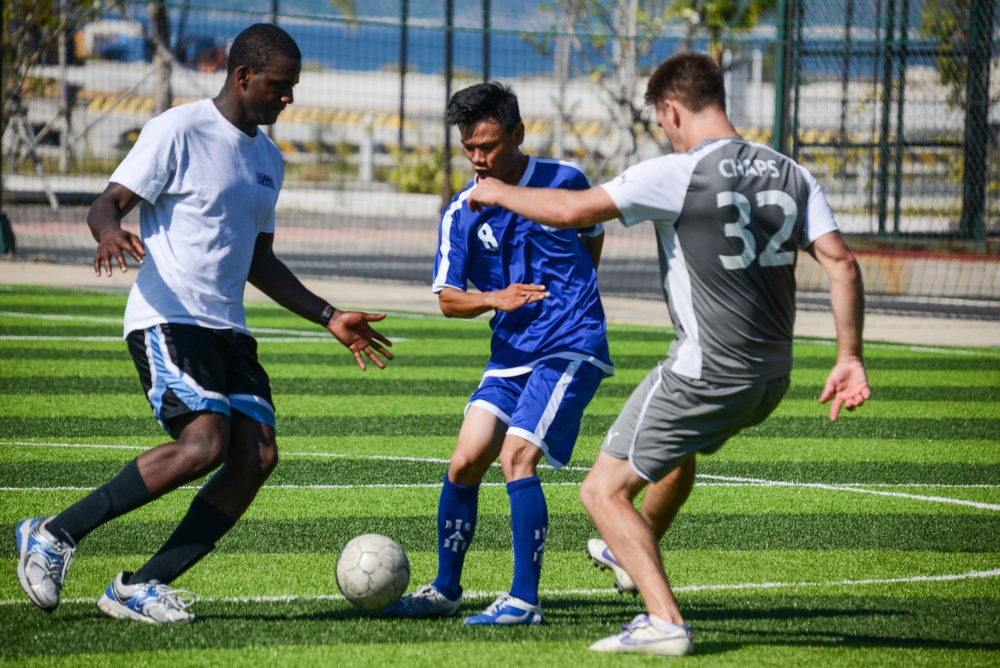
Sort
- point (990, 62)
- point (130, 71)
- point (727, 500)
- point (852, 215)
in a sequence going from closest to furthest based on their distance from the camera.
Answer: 1. point (727, 500)
2. point (990, 62)
3. point (852, 215)
4. point (130, 71)

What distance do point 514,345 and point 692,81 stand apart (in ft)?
4.27

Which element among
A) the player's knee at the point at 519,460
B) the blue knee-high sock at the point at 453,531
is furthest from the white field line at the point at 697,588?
the player's knee at the point at 519,460

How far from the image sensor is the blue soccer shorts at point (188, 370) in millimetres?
4660

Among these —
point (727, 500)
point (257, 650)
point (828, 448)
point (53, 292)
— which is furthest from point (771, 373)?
point (53, 292)

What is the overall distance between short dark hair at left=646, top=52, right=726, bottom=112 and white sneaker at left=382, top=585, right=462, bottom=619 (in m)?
2.03

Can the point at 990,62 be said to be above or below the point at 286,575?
above

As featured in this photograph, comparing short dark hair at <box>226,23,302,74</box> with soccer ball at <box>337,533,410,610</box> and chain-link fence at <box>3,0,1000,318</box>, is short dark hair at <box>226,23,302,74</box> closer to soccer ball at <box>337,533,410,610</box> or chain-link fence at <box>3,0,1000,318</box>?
soccer ball at <box>337,533,410,610</box>

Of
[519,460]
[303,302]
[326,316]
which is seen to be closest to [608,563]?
[519,460]

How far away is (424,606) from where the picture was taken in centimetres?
492

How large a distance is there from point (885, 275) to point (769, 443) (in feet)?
31.0

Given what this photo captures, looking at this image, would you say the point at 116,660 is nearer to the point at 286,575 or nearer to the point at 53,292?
the point at 286,575

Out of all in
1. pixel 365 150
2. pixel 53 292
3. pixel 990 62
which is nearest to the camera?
pixel 53 292

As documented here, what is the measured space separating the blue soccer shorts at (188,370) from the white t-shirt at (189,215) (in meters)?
0.05

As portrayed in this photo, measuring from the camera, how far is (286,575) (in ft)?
17.8
